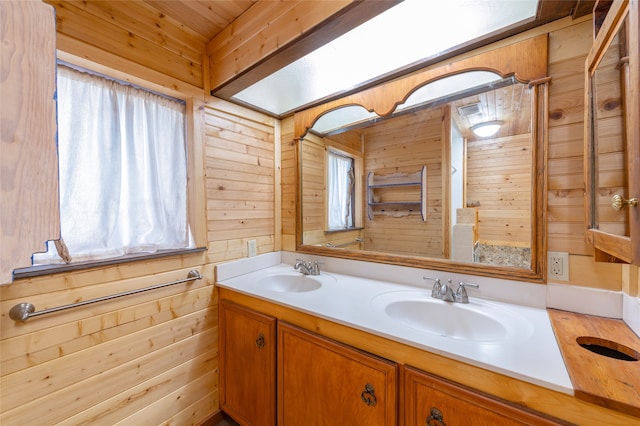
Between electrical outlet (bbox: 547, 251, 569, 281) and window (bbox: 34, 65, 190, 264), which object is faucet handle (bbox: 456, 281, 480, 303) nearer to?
electrical outlet (bbox: 547, 251, 569, 281)

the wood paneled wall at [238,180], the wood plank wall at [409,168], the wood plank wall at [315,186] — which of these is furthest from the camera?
the wood plank wall at [315,186]

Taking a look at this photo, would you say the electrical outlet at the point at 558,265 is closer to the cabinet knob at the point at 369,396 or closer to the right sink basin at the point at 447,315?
the right sink basin at the point at 447,315

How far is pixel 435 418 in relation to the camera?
32.0 inches

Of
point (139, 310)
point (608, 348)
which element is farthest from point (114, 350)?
point (608, 348)

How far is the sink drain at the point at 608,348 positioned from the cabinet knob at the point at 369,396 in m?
0.72

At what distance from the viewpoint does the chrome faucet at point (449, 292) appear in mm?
1188

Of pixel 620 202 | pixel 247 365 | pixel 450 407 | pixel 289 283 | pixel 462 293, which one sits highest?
pixel 620 202

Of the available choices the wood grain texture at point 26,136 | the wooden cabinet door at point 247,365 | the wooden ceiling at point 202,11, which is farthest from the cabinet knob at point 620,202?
the wooden ceiling at point 202,11

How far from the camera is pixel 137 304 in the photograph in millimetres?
1277

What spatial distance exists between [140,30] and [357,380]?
1970mm

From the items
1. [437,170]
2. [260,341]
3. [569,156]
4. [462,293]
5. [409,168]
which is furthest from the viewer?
[409,168]

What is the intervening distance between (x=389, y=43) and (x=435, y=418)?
5.21 ft

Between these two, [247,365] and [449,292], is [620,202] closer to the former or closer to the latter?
[449,292]

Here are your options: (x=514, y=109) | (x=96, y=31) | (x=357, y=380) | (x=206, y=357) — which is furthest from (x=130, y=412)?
(x=514, y=109)
